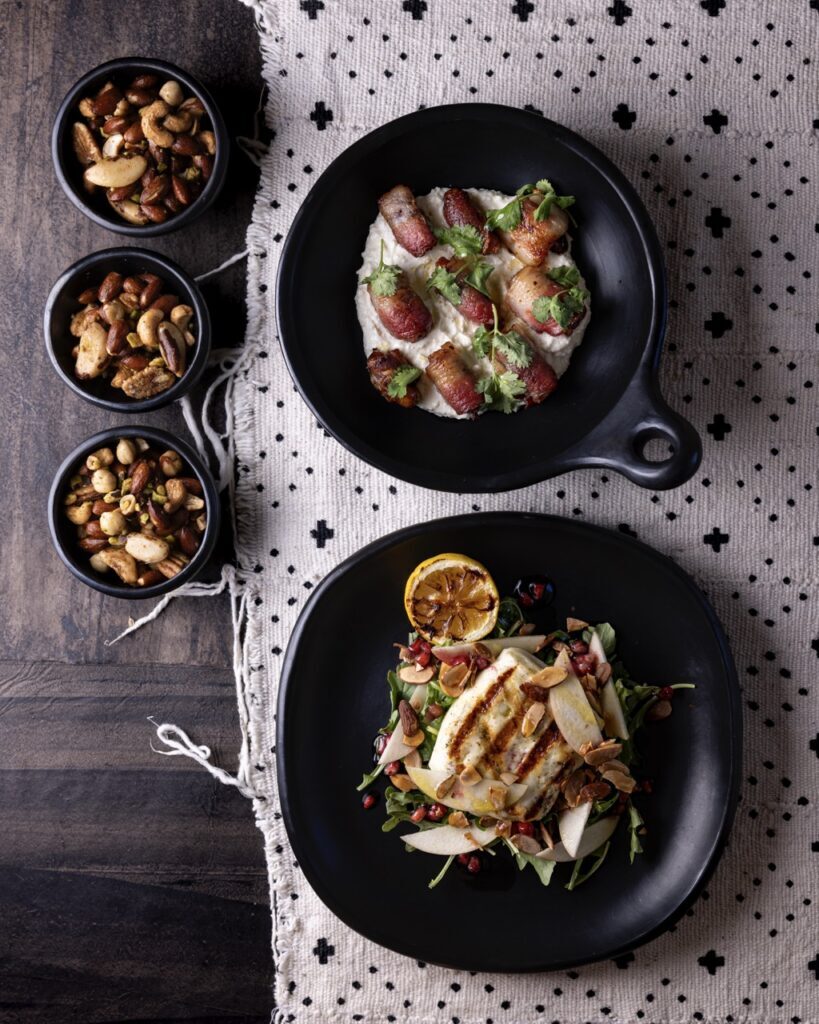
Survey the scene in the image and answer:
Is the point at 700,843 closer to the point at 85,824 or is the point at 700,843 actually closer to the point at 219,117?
the point at 85,824

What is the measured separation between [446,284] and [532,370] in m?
0.22

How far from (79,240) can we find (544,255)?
0.94 metres

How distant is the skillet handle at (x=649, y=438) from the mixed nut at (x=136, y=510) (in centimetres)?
77

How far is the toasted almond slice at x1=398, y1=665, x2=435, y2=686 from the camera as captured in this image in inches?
67.7

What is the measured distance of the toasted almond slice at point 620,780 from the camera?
169cm

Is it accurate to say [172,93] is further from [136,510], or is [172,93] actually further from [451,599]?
[451,599]

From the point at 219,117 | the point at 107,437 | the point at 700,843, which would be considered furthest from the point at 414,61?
the point at 700,843

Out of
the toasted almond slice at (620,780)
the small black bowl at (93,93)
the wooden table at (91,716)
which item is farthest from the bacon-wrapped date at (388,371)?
the toasted almond slice at (620,780)

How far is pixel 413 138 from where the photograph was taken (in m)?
1.72

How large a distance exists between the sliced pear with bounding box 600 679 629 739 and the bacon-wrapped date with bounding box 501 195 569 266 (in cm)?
80

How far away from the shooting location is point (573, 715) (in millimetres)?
1655

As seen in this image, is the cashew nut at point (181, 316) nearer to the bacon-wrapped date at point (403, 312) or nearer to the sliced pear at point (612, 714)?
the bacon-wrapped date at point (403, 312)

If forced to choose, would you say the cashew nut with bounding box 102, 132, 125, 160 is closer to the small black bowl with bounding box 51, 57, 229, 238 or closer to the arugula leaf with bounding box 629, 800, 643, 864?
the small black bowl with bounding box 51, 57, 229, 238

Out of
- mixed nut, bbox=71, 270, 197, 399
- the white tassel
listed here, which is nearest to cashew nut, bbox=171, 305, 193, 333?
mixed nut, bbox=71, 270, 197, 399
